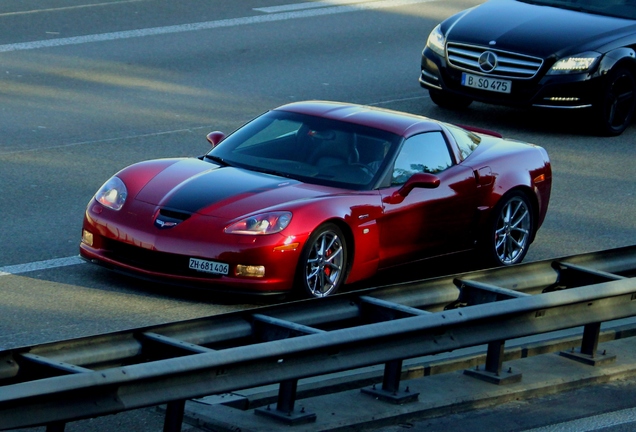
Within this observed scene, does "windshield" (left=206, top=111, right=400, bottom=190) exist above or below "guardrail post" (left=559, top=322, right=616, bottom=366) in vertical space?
above

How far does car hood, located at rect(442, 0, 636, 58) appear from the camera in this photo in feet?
50.1

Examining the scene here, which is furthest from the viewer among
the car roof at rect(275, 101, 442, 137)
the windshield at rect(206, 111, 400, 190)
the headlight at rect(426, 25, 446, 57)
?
the headlight at rect(426, 25, 446, 57)

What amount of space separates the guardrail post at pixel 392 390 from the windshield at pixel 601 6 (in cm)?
1003

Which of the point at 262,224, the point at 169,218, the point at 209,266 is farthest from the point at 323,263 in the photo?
the point at 169,218

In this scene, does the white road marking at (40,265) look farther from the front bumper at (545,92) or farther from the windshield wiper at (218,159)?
the front bumper at (545,92)

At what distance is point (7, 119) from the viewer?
14.2 meters

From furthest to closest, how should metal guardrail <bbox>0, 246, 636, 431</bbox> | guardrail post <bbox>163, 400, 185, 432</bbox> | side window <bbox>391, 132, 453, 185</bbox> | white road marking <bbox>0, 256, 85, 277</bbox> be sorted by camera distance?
side window <bbox>391, 132, 453, 185</bbox> < white road marking <bbox>0, 256, 85, 277</bbox> < guardrail post <bbox>163, 400, 185, 432</bbox> < metal guardrail <bbox>0, 246, 636, 431</bbox>

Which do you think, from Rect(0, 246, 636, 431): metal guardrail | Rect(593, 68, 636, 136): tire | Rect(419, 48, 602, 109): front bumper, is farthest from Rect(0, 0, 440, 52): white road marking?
Rect(0, 246, 636, 431): metal guardrail

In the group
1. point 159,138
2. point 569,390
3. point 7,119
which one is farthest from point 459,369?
point 7,119

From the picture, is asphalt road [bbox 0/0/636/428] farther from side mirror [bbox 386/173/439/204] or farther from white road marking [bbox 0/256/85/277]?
side mirror [bbox 386/173/439/204]

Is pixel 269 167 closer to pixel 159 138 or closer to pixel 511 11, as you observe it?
pixel 159 138

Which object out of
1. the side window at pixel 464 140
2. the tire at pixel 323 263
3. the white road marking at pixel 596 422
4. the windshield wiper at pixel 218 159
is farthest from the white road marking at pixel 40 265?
the white road marking at pixel 596 422

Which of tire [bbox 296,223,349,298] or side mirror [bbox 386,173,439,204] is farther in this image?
side mirror [bbox 386,173,439,204]

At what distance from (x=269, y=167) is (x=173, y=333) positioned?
3.56 metres
